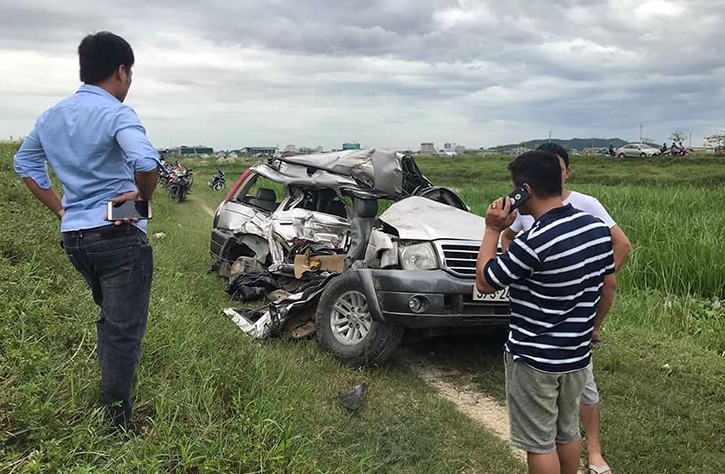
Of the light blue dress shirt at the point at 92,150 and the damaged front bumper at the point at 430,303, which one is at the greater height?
the light blue dress shirt at the point at 92,150

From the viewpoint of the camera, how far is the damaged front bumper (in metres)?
4.32

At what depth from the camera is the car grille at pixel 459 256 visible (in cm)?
453

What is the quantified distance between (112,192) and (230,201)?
5561 mm

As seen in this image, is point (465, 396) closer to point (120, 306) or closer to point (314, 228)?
point (120, 306)

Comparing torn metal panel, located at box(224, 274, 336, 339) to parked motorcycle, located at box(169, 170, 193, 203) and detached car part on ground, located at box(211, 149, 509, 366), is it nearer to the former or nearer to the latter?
detached car part on ground, located at box(211, 149, 509, 366)

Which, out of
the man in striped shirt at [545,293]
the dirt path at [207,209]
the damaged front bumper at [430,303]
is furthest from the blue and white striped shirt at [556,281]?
the dirt path at [207,209]

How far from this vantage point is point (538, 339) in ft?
8.05

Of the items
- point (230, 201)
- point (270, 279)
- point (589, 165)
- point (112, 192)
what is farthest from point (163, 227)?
point (589, 165)

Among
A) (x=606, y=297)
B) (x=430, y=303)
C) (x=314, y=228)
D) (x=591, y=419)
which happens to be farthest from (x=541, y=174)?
(x=314, y=228)

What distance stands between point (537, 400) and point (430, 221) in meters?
2.76

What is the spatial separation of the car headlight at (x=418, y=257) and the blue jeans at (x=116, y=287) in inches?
95.3

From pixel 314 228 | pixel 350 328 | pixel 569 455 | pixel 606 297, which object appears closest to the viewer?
pixel 569 455

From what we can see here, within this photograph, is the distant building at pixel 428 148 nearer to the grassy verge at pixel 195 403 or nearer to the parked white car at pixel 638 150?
the parked white car at pixel 638 150

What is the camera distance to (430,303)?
4316mm
